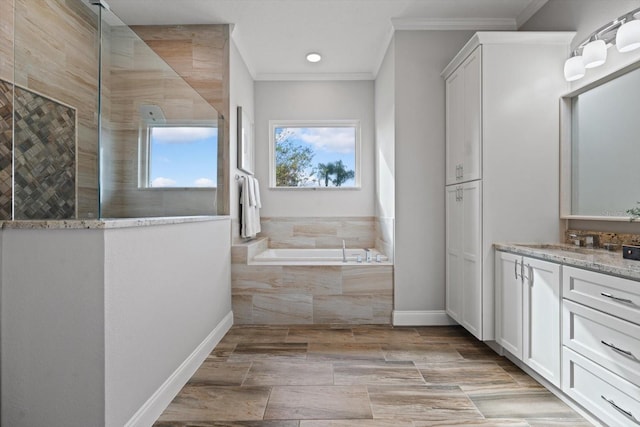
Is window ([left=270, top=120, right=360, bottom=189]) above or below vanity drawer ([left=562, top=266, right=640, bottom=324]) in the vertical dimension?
above

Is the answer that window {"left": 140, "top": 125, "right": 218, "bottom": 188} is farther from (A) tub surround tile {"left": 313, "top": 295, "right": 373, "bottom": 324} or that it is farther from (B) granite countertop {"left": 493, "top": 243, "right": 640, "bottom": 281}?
(B) granite countertop {"left": 493, "top": 243, "right": 640, "bottom": 281}

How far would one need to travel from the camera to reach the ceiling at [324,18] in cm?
305

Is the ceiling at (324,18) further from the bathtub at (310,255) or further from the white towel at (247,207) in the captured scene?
the bathtub at (310,255)

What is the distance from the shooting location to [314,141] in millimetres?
4762

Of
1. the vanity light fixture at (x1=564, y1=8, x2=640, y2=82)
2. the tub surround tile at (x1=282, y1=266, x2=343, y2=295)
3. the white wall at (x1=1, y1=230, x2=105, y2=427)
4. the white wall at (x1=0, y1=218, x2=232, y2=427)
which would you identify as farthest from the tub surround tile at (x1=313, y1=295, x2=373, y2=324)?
the vanity light fixture at (x1=564, y1=8, x2=640, y2=82)

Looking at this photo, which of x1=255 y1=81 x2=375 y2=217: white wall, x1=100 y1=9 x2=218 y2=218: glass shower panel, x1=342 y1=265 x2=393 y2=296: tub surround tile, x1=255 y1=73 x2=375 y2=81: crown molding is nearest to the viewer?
x1=100 y1=9 x2=218 y2=218: glass shower panel

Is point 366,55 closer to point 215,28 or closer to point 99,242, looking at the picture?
point 215,28

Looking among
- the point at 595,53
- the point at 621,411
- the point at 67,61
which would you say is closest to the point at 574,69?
the point at 595,53

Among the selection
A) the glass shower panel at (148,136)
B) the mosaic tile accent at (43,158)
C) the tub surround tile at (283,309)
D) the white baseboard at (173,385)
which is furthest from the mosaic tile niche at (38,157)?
the tub surround tile at (283,309)

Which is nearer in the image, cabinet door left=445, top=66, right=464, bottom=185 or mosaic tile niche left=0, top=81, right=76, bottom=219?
mosaic tile niche left=0, top=81, right=76, bottom=219

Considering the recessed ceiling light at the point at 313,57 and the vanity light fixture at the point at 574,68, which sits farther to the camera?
the recessed ceiling light at the point at 313,57

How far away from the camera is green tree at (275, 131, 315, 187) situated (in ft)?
15.5

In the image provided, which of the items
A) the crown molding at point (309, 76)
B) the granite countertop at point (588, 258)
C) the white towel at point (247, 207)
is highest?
the crown molding at point (309, 76)

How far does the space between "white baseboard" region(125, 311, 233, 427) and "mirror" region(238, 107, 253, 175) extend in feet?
5.24
